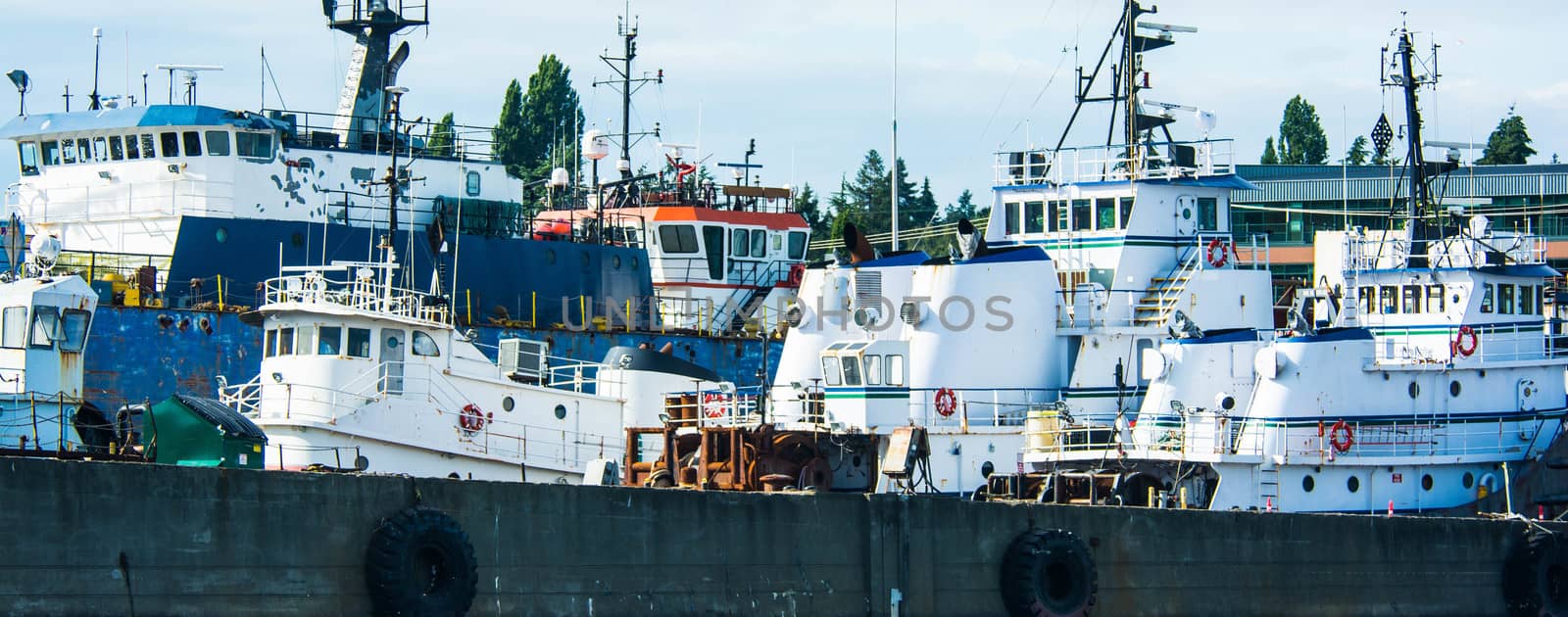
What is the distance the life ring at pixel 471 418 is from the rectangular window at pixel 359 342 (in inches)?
74.8

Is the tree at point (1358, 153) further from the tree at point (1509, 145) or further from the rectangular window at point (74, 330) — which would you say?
the rectangular window at point (74, 330)

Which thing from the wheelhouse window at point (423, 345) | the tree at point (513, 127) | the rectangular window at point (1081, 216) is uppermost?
the tree at point (513, 127)

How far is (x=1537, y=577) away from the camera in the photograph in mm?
29375

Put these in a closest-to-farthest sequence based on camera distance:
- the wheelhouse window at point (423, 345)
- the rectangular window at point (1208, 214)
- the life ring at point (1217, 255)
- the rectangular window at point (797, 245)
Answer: the wheelhouse window at point (423, 345), the life ring at point (1217, 255), the rectangular window at point (1208, 214), the rectangular window at point (797, 245)

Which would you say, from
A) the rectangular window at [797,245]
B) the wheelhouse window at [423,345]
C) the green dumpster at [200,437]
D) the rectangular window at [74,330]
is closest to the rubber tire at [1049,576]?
the green dumpster at [200,437]

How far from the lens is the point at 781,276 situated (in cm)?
5009

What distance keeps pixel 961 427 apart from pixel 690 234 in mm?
19546

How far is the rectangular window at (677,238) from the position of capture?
4853 cm

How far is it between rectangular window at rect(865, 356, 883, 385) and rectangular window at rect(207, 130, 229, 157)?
17.4 meters

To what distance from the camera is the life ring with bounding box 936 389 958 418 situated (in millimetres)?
30016

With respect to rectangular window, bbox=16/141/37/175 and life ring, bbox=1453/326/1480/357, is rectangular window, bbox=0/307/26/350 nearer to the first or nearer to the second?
rectangular window, bbox=16/141/37/175

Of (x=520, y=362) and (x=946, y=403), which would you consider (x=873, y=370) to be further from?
(x=520, y=362)

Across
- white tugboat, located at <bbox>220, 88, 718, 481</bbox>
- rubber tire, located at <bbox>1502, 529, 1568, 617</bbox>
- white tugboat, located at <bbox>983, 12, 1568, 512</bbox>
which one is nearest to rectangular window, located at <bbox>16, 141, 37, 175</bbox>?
white tugboat, located at <bbox>220, 88, 718, 481</bbox>

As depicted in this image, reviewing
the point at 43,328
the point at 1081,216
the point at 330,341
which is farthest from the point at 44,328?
the point at 1081,216
